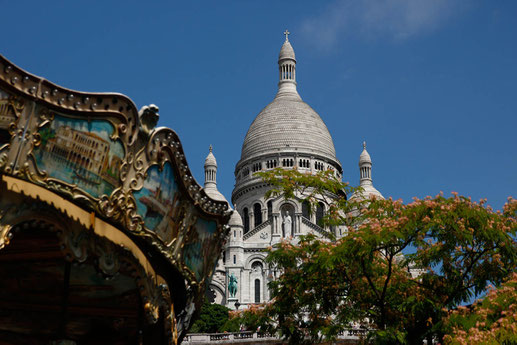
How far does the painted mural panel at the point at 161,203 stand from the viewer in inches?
536

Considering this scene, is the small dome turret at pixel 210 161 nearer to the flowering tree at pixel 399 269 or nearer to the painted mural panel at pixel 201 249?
the flowering tree at pixel 399 269

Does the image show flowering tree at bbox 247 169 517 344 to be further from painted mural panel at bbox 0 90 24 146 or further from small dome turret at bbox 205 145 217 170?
small dome turret at bbox 205 145 217 170

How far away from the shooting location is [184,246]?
50.2 ft

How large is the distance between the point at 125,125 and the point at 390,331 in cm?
1061

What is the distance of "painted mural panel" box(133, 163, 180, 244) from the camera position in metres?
13.6

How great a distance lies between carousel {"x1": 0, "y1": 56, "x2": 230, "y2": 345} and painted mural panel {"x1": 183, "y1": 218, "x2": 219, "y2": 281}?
1.2 inches

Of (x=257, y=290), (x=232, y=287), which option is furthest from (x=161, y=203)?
(x=257, y=290)

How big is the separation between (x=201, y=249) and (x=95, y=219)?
3.81 metres

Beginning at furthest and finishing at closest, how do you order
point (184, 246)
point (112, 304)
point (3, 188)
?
point (112, 304)
point (184, 246)
point (3, 188)

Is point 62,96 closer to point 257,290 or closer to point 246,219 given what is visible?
point 257,290

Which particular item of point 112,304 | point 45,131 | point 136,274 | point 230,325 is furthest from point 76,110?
point 230,325

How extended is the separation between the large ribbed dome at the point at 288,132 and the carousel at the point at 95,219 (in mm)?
70876

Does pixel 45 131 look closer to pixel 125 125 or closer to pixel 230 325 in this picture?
pixel 125 125

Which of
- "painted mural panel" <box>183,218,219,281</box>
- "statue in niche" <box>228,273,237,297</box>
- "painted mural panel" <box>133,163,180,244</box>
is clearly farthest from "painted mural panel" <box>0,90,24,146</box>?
"statue in niche" <box>228,273,237,297</box>
